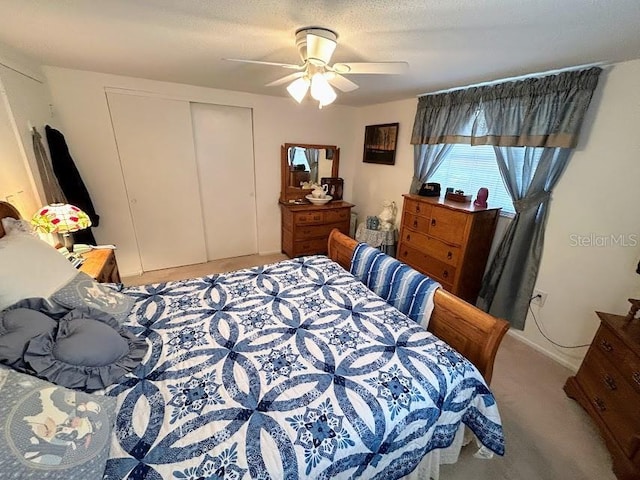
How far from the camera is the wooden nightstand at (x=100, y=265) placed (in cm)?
186

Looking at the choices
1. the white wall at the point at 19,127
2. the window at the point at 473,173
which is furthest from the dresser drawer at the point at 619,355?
the white wall at the point at 19,127

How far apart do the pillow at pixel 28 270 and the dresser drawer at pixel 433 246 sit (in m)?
2.74

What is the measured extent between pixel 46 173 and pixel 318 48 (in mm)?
2422

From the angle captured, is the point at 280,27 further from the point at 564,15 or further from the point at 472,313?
the point at 472,313

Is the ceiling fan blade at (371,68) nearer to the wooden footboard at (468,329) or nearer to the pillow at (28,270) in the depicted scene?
the wooden footboard at (468,329)

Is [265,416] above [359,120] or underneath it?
underneath

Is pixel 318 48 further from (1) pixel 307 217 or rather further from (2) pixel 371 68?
(1) pixel 307 217

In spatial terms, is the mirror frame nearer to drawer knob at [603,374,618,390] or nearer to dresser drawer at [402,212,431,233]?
dresser drawer at [402,212,431,233]

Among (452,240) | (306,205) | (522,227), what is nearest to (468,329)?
(452,240)

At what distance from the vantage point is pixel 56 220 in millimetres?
1778

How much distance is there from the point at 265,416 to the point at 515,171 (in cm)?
262

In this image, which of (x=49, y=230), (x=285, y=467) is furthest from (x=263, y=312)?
(x=49, y=230)

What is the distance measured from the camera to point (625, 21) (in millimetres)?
1225

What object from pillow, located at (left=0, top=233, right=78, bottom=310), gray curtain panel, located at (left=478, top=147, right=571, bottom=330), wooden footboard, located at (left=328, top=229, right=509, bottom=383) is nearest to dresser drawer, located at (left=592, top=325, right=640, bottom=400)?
gray curtain panel, located at (left=478, top=147, right=571, bottom=330)
